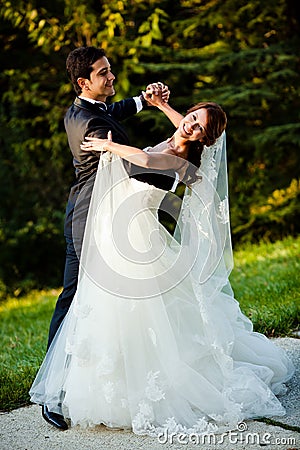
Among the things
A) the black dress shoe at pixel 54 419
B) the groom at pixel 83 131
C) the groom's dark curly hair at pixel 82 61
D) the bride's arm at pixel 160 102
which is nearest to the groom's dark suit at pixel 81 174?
the groom at pixel 83 131

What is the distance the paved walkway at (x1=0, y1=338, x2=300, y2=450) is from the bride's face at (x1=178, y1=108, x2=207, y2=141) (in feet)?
4.46

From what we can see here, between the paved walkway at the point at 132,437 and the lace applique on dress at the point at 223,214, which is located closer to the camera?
the paved walkway at the point at 132,437

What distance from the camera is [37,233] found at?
10445 mm

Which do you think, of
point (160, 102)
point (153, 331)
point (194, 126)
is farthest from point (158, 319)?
point (160, 102)

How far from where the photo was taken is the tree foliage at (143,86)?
845 cm

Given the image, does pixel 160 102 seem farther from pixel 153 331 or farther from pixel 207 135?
pixel 153 331

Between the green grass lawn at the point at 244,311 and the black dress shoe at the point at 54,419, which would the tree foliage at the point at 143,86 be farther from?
the black dress shoe at the point at 54,419

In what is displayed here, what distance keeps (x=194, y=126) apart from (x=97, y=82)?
0.54 m

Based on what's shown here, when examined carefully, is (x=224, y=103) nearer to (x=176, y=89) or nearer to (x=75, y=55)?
(x=176, y=89)

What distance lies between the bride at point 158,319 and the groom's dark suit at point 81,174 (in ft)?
0.21

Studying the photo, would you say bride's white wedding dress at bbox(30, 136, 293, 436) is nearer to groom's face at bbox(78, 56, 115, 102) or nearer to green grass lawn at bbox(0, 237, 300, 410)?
groom's face at bbox(78, 56, 115, 102)

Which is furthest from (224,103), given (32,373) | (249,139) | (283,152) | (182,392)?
(182,392)

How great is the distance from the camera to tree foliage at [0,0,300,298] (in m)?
8.45

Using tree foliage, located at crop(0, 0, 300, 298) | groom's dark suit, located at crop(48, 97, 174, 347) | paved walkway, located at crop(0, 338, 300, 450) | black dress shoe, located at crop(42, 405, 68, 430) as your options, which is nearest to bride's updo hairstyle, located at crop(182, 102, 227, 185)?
groom's dark suit, located at crop(48, 97, 174, 347)
